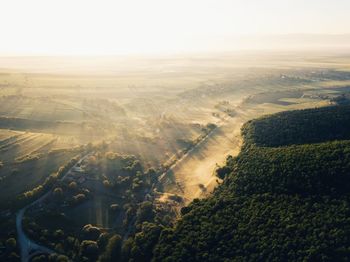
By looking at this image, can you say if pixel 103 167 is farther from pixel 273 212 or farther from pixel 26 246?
pixel 273 212

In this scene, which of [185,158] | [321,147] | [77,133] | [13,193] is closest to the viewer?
[321,147]

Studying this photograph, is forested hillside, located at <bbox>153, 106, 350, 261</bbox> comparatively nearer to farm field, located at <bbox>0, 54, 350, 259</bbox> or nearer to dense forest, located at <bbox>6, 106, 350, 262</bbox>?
dense forest, located at <bbox>6, 106, 350, 262</bbox>

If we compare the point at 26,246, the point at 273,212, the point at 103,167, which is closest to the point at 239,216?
the point at 273,212

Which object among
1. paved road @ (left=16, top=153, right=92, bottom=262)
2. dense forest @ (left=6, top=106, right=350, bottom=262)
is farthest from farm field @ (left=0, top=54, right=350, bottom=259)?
Result: paved road @ (left=16, top=153, right=92, bottom=262)

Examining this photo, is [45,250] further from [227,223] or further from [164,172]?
[164,172]

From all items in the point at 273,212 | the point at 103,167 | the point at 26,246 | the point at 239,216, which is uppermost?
the point at 273,212

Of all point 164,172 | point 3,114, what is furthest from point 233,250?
point 3,114

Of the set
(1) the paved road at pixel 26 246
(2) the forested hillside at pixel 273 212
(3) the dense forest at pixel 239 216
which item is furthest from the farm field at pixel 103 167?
(2) the forested hillside at pixel 273 212

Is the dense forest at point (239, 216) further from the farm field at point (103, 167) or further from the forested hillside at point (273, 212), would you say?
Result: the farm field at point (103, 167)
